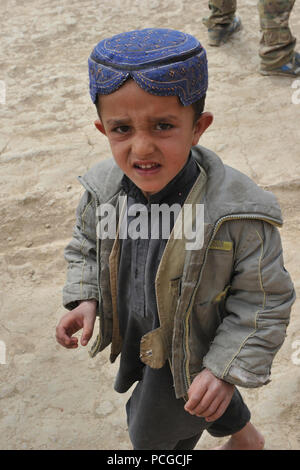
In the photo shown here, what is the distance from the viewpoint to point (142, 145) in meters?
1.07

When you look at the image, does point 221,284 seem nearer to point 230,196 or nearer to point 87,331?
point 230,196

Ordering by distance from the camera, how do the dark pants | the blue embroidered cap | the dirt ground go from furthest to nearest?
the dirt ground, the dark pants, the blue embroidered cap

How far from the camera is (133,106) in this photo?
1.05 metres

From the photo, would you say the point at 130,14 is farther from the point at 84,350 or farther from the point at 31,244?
the point at 84,350

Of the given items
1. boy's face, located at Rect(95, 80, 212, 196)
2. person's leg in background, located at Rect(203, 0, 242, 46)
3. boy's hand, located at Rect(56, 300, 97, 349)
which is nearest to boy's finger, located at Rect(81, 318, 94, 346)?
boy's hand, located at Rect(56, 300, 97, 349)

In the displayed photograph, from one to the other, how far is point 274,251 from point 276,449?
1031 mm

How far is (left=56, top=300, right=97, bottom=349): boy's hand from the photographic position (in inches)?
53.9

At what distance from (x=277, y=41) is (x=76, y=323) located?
129 inches

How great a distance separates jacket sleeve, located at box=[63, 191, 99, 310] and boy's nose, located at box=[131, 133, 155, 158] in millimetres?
353

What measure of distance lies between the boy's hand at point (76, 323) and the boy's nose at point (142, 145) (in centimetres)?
53

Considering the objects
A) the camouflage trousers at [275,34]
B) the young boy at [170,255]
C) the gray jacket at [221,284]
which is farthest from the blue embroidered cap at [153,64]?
the camouflage trousers at [275,34]

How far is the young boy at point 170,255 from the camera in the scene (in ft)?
3.48

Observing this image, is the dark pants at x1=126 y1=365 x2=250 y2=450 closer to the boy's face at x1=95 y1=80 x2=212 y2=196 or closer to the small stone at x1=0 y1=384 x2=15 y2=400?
the boy's face at x1=95 y1=80 x2=212 y2=196

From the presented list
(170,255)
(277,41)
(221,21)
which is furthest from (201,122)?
(221,21)
